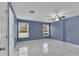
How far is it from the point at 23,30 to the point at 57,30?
12.2ft

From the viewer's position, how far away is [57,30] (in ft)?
34.7

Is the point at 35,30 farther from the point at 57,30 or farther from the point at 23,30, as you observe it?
the point at 57,30

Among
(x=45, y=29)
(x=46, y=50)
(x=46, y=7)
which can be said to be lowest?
(x=46, y=50)

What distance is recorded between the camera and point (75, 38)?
7598 mm

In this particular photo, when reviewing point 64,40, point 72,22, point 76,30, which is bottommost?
point 64,40

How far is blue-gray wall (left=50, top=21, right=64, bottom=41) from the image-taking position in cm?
969

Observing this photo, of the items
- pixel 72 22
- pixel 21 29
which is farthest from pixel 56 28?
pixel 21 29

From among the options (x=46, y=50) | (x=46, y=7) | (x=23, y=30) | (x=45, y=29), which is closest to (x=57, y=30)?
(x=45, y=29)

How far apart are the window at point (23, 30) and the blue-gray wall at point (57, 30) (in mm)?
3256

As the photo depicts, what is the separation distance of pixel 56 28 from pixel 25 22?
3.55 m

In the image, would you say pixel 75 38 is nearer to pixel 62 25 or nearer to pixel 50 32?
pixel 62 25

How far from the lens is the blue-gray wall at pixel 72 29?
7.45 meters

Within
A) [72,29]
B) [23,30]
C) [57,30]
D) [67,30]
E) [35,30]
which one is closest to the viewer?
[72,29]

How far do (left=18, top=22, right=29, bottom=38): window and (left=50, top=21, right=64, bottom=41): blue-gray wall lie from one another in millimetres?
3256
